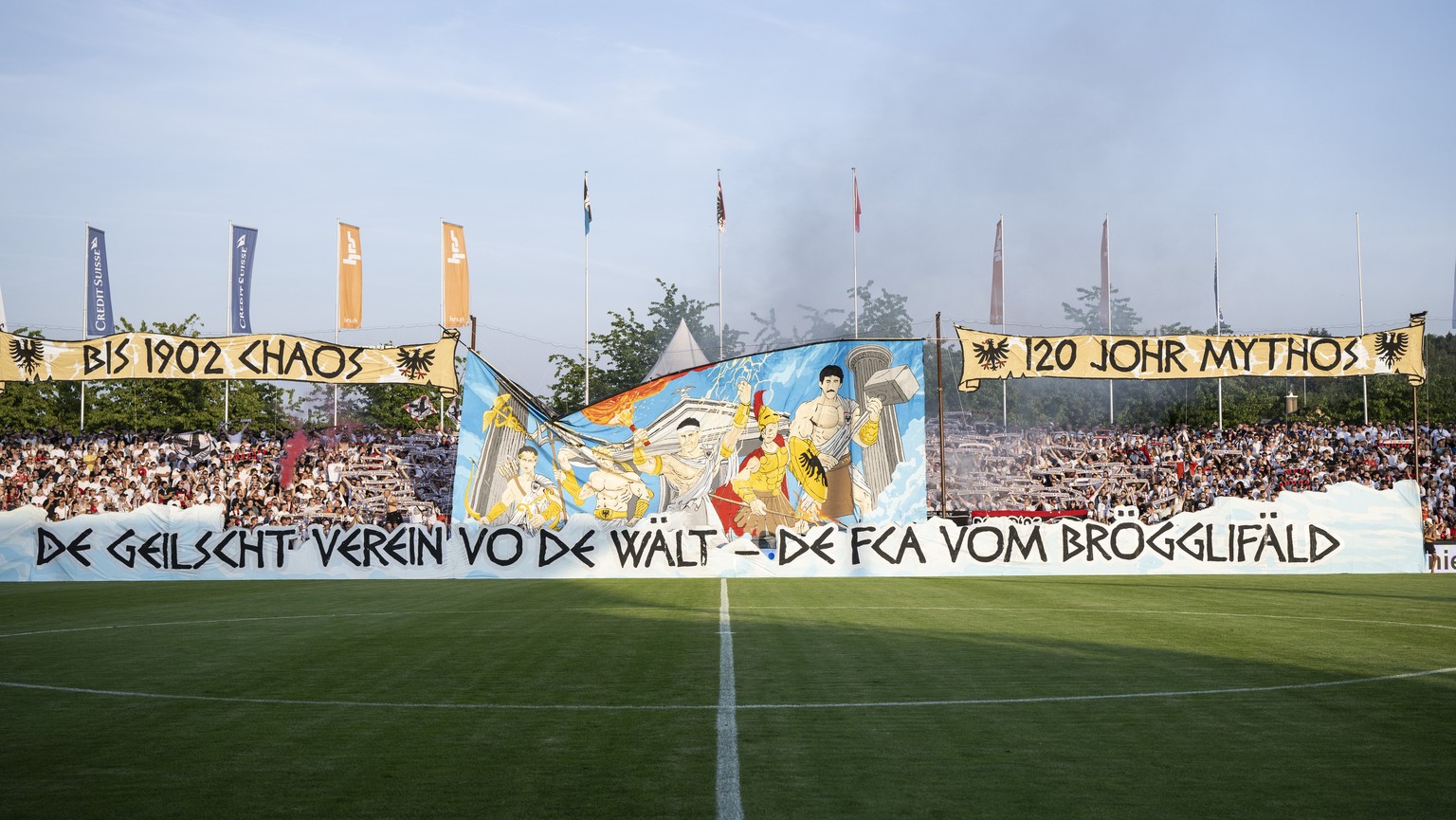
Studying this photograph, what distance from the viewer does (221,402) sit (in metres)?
57.9

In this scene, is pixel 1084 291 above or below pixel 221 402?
above

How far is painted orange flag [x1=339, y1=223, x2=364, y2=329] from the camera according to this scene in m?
42.6

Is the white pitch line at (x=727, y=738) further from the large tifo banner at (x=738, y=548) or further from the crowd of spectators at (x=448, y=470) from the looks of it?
the crowd of spectators at (x=448, y=470)

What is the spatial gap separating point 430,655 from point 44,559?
20.8 meters

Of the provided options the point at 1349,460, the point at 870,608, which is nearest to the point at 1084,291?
the point at 1349,460

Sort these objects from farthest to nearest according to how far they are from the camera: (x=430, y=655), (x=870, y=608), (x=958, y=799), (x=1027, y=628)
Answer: (x=870, y=608) < (x=1027, y=628) < (x=430, y=655) < (x=958, y=799)

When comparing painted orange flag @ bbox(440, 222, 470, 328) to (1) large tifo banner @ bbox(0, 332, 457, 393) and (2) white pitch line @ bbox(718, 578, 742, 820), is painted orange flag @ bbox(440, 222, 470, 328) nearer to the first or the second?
(1) large tifo banner @ bbox(0, 332, 457, 393)

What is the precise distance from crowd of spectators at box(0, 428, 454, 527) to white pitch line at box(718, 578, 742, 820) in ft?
85.0

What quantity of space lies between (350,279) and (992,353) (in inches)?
927

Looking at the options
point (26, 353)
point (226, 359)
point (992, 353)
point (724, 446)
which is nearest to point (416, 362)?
point (226, 359)

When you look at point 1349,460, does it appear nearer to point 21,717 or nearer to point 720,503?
point 720,503

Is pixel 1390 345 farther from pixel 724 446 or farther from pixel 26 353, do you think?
pixel 26 353

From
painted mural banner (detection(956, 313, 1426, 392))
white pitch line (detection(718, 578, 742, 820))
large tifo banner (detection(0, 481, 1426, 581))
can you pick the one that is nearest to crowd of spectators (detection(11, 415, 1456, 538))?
painted mural banner (detection(956, 313, 1426, 392))

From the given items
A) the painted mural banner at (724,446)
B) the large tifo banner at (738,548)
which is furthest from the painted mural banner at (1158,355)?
the large tifo banner at (738,548)
